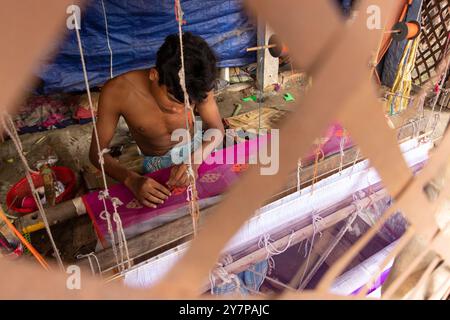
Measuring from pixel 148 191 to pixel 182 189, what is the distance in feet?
0.54

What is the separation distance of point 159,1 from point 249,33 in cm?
125

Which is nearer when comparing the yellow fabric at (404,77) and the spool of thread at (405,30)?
the spool of thread at (405,30)

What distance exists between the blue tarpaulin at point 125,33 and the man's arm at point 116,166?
72.5 inches

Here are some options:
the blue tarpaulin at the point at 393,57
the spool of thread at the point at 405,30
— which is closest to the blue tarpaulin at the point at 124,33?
the blue tarpaulin at the point at 393,57

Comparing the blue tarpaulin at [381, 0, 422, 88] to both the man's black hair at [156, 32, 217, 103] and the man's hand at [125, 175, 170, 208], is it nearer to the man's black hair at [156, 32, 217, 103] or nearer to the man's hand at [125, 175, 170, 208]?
the man's black hair at [156, 32, 217, 103]

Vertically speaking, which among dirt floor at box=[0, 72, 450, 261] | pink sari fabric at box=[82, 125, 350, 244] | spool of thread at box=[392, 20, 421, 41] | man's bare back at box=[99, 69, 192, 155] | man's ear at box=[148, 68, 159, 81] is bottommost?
dirt floor at box=[0, 72, 450, 261]

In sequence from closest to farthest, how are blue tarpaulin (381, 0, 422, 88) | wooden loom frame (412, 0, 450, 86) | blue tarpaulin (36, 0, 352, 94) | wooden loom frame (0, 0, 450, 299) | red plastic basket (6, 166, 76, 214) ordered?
1. wooden loom frame (0, 0, 450, 299)
2. red plastic basket (6, 166, 76, 214)
3. blue tarpaulin (36, 0, 352, 94)
4. blue tarpaulin (381, 0, 422, 88)
5. wooden loom frame (412, 0, 450, 86)

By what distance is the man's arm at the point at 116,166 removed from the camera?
1.50 meters

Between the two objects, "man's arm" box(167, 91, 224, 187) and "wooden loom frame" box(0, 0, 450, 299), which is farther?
"man's arm" box(167, 91, 224, 187)

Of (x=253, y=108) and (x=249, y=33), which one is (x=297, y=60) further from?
(x=249, y=33)

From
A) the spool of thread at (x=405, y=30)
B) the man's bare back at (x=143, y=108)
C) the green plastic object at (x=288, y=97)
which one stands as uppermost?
the spool of thread at (x=405, y=30)

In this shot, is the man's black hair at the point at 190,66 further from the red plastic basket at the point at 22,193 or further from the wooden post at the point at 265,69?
the wooden post at the point at 265,69

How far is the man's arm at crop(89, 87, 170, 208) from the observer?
150 centimetres

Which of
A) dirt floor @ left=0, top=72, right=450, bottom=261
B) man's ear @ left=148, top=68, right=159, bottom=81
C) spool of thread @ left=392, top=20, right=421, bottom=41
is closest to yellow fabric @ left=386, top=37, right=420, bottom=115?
dirt floor @ left=0, top=72, right=450, bottom=261
